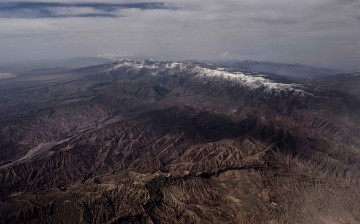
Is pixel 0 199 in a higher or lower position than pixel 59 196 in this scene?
lower

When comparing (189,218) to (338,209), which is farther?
(338,209)

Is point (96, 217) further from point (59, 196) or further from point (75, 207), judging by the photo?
point (59, 196)

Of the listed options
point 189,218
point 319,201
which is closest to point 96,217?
point 189,218

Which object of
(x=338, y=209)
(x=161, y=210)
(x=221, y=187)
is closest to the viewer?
(x=161, y=210)

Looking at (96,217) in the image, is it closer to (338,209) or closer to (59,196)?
(59,196)

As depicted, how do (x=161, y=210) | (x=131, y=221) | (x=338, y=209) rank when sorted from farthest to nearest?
(x=338, y=209) → (x=161, y=210) → (x=131, y=221)

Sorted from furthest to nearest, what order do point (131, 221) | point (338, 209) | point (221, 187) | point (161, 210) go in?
1. point (221, 187)
2. point (338, 209)
3. point (161, 210)
4. point (131, 221)

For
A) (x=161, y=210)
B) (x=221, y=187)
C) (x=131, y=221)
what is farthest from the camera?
(x=221, y=187)

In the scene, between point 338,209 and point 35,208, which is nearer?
point 35,208

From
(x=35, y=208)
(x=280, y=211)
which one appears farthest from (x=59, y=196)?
(x=280, y=211)
